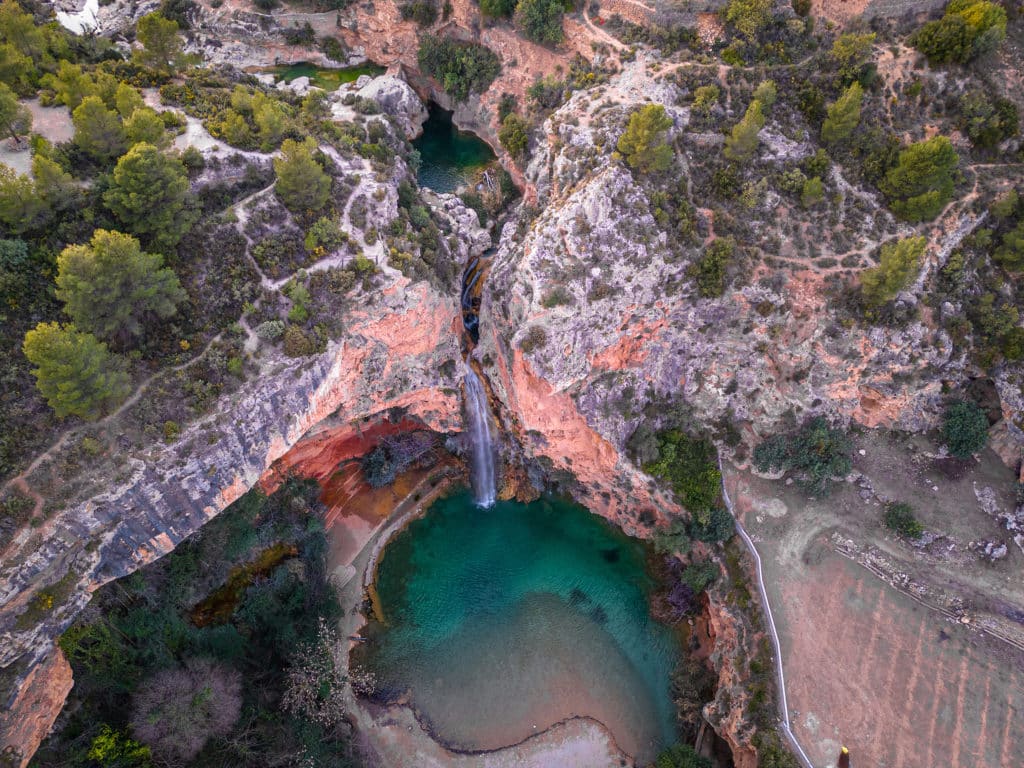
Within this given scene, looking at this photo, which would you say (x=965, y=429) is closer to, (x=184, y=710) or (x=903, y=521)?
(x=903, y=521)

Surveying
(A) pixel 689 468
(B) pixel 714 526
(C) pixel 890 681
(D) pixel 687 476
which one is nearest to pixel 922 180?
(A) pixel 689 468

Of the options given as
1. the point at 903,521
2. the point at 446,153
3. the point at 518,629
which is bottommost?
the point at 518,629

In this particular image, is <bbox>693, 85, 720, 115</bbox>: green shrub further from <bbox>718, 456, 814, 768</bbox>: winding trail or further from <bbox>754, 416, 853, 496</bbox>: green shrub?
→ <bbox>718, 456, 814, 768</bbox>: winding trail

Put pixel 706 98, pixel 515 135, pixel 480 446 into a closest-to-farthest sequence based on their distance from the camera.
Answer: pixel 706 98
pixel 480 446
pixel 515 135

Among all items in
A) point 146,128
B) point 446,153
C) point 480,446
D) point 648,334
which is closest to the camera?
point 146,128

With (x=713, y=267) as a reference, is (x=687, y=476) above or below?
below

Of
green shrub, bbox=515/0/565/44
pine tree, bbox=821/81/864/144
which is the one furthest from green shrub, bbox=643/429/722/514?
green shrub, bbox=515/0/565/44

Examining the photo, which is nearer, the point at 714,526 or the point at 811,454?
the point at 714,526

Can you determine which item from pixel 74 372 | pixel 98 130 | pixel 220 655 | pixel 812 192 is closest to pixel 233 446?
pixel 74 372
